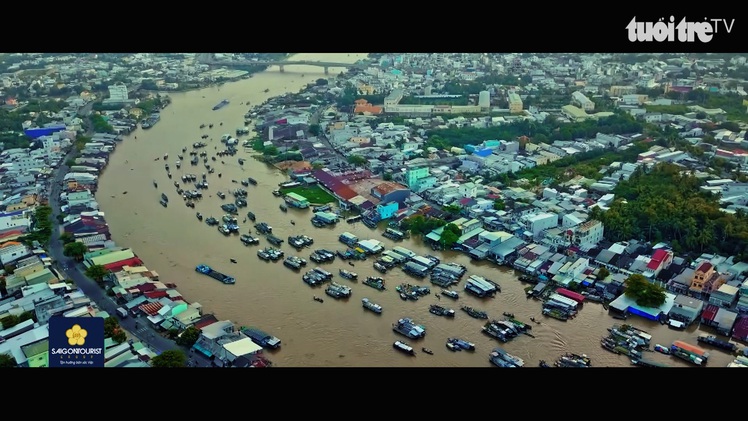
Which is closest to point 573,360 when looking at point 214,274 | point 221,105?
point 214,274

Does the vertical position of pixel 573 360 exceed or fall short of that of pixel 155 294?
it falls short

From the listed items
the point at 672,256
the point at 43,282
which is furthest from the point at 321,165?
→ the point at 672,256

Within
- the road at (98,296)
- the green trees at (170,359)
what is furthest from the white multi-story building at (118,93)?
the green trees at (170,359)

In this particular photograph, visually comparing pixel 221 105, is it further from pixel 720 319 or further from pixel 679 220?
pixel 720 319

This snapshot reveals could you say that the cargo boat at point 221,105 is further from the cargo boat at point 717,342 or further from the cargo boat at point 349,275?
the cargo boat at point 717,342

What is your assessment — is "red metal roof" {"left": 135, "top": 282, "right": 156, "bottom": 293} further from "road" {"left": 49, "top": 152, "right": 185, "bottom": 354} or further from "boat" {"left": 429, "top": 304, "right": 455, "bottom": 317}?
"boat" {"left": 429, "top": 304, "right": 455, "bottom": 317}

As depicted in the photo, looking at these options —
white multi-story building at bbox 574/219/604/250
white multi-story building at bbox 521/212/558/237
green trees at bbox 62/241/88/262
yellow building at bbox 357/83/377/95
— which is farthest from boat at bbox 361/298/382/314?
yellow building at bbox 357/83/377/95
